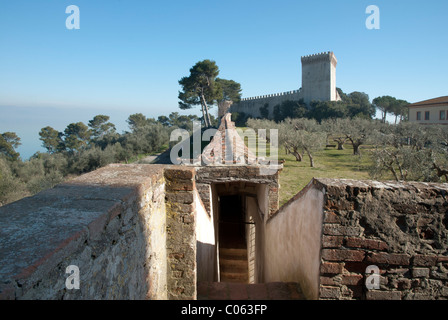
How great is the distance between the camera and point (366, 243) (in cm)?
214

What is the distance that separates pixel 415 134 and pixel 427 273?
2476 cm

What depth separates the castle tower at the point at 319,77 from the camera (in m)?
46.4

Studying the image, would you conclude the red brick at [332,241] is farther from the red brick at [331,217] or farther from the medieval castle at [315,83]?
the medieval castle at [315,83]

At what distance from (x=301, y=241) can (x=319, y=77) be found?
49.6 metres

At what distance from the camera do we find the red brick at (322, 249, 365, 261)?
2166mm

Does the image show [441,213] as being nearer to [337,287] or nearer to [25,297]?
[337,287]

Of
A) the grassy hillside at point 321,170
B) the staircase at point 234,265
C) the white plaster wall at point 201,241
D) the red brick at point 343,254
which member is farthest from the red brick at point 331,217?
the grassy hillside at point 321,170

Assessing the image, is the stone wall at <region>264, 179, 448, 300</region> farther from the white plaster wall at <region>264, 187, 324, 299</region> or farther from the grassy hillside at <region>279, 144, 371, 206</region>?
the grassy hillside at <region>279, 144, 371, 206</region>

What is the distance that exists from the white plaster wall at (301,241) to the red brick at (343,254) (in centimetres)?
10

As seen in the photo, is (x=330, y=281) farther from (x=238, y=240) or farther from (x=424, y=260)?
(x=238, y=240)

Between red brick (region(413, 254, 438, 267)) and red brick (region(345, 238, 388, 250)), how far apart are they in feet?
0.85

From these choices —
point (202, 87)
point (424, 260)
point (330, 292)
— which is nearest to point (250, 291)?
point (330, 292)
